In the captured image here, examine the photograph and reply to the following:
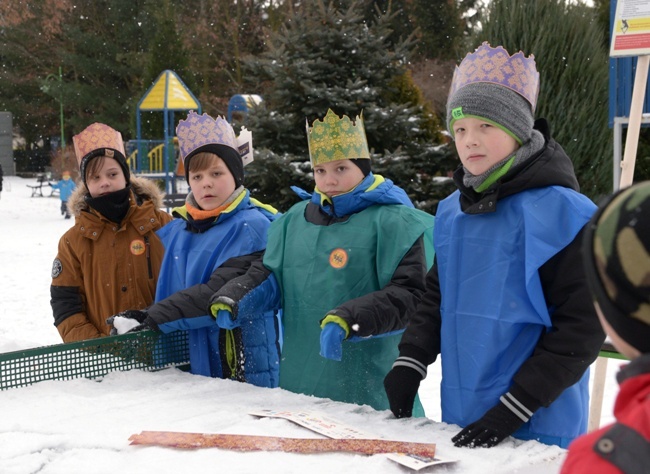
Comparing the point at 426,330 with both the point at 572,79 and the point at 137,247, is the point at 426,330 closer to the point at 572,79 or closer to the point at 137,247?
the point at 137,247

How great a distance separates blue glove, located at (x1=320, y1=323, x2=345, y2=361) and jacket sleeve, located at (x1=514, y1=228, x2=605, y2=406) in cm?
58

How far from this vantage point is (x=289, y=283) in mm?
3127

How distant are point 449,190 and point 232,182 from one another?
5.93 metres

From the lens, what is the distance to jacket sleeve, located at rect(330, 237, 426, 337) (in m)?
2.52

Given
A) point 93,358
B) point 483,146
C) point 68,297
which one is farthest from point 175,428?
point 68,297

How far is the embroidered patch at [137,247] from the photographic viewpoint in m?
3.80

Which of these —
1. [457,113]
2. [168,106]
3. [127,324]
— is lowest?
[127,324]

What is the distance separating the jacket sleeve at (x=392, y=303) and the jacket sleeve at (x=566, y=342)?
0.58 metres

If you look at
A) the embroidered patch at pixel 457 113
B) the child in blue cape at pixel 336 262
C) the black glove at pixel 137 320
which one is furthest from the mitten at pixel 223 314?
the embroidered patch at pixel 457 113

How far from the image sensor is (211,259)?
3.37 m

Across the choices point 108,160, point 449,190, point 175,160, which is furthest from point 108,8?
point 108,160

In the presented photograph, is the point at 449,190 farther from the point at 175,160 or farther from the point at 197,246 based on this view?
the point at 175,160

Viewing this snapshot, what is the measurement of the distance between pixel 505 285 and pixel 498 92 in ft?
1.98

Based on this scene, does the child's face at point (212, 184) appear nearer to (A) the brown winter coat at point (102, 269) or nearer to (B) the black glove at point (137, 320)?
(A) the brown winter coat at point (102, 269)
